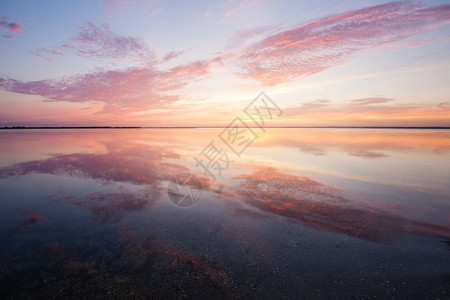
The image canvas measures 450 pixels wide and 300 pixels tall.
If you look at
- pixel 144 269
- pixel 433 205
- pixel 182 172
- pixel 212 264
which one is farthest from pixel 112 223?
pixel 433 205

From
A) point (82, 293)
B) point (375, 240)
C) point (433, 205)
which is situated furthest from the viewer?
point (433, 205)

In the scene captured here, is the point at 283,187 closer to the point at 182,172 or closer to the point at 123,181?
the point at 182,172

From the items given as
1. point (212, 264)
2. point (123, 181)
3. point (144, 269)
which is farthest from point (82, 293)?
point (123, 181)

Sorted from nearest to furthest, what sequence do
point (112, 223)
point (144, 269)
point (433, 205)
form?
point (144, 269)
point (112, 223)
point (433, 205)

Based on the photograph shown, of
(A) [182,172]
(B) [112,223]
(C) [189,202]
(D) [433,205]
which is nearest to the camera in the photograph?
(B) [112,223]

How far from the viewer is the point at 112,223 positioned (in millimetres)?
9281

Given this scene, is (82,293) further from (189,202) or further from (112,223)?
(189,202)

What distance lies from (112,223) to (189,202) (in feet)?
12.6

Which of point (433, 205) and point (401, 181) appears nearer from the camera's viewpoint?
point (433, 205)

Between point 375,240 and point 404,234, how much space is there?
1.45m

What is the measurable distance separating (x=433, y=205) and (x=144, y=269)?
14113 millimetres

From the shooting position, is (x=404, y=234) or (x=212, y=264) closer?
(x=212, y=264)

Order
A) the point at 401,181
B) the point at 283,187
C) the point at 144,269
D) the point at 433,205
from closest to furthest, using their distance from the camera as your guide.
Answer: the point at 144,269, the point at 433,205, the point at 283,187, the point at 401,181

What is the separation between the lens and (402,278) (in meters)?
6.00
